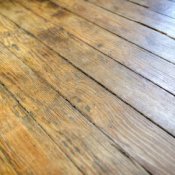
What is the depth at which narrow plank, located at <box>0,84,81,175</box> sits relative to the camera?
817mm

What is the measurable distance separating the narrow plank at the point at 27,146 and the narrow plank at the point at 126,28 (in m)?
0.66

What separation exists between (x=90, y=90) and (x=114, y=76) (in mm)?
129

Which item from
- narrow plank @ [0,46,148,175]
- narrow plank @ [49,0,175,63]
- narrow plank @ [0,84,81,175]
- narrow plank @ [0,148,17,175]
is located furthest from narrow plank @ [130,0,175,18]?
narrow plank @ [0,148,17,175]

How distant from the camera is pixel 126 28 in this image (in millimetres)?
1412

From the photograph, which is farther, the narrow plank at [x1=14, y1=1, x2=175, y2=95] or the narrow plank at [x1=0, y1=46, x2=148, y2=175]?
the narrow plank at [x1=14, y1=1, x2=175, y2=95]

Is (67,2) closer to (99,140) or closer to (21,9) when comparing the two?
(21,9)

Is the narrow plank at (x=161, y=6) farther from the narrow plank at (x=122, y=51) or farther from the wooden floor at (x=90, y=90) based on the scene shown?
Answer: the narrow plank at (x=122, y=51)

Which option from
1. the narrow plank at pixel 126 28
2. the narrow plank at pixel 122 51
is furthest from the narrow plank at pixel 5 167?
the narrow plank at pixel 126 28

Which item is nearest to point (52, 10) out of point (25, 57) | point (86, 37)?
point (86, 37)

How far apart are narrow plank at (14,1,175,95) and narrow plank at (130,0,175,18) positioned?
1.22 feet

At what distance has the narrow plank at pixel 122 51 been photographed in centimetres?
110

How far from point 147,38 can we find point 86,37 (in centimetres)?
32

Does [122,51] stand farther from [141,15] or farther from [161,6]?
[161,6]

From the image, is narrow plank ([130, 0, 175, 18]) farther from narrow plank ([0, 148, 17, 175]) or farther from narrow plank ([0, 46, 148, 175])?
narrow plank ([0, 148, 17, 175])
